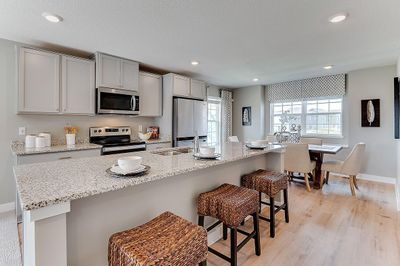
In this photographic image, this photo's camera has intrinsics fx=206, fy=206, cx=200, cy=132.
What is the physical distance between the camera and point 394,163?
13.9ft

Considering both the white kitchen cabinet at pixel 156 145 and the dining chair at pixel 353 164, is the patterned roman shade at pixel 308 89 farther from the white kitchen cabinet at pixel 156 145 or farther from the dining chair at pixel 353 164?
the white kitchen cabinet at pixel 156 145

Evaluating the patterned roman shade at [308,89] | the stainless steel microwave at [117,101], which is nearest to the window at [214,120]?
the patterned roman shade at [308,89]

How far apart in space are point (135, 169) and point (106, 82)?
2.79 m

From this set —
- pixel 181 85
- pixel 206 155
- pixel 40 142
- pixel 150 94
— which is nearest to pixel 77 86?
pixel 40 142

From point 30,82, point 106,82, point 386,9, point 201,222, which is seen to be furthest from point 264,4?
point 30,82

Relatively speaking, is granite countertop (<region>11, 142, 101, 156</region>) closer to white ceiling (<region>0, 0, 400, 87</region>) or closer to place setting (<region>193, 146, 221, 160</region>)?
white ceiling (<region>0, 0, 400, 87</region>)

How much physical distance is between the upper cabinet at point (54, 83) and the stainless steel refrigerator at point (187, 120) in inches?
64.4

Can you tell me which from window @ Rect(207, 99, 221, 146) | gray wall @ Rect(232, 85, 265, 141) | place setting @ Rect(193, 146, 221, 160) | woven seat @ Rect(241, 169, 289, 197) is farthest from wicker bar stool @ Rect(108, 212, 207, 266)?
gray wall @ Rect(232, 85, 265, 141)

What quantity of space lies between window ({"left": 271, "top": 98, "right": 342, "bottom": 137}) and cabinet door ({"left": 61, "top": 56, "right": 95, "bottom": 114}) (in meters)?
5.01

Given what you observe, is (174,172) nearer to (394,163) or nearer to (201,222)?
(201,222)

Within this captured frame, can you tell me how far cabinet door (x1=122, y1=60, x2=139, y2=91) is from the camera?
375cm

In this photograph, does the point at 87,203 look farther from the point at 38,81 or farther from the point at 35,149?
the point at 38,81

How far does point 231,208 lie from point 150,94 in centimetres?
A: 332

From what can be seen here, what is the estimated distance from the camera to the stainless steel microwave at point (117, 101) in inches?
137
